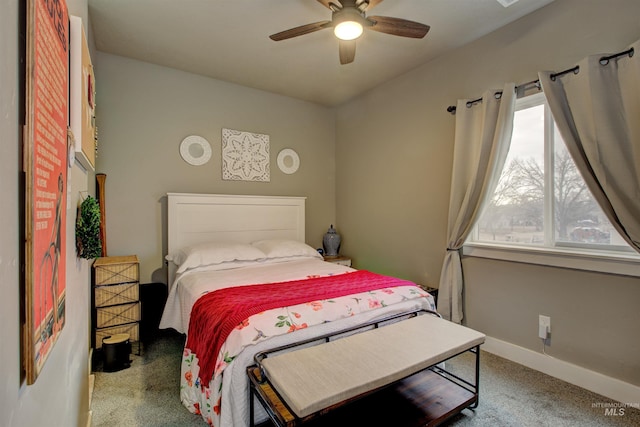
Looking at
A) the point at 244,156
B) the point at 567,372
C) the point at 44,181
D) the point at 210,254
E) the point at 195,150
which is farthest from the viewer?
the point at 244,156

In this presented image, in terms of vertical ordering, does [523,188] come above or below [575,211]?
above

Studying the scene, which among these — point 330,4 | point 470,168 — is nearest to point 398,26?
point 330,4

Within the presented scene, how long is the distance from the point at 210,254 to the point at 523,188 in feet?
9.18

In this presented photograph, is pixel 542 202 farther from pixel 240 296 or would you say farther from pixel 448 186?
pixel 240 296

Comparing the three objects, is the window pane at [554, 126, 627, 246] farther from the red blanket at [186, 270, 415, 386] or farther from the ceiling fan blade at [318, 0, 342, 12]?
the ceiling fan blade at [318, 0, 342, 12]

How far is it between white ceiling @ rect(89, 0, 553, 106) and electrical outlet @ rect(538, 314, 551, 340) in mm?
2354

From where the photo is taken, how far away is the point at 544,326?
2340 millimetres

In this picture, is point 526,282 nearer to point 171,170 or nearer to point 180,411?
point 180,411

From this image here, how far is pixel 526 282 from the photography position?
246cm

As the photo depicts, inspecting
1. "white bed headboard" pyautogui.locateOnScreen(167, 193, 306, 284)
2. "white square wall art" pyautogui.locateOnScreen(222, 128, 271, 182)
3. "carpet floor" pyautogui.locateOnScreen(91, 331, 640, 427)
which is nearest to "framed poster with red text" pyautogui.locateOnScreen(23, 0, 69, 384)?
"carpet floor" pyautogui.locateOnScreen(91, 331, 640, 427)

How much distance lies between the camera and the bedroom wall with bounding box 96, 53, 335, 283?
3.09 m

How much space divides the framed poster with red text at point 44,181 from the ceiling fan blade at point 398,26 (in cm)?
169

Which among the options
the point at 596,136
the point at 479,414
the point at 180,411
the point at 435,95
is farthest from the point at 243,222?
the point at 596,136

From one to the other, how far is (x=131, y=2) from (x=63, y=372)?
251 centimetres
